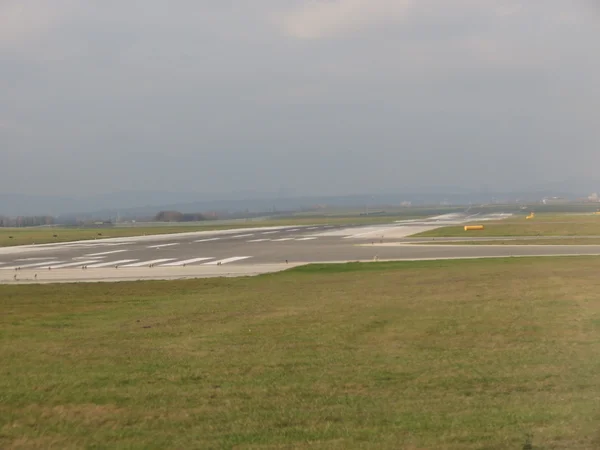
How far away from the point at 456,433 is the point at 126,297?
1819cm

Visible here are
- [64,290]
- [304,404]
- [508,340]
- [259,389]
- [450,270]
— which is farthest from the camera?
[450,270]

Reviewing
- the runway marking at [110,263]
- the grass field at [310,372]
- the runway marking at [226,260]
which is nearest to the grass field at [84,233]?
the runway marking at [110,263]

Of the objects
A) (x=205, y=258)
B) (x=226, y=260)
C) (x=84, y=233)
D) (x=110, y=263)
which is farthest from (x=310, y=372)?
(x=84, y=233)

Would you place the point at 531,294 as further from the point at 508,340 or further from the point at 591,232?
the point at 591,232

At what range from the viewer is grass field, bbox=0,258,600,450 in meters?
8.48

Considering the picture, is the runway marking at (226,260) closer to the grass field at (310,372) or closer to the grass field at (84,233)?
the grass field at (310,372)

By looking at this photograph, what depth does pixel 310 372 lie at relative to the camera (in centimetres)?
1158

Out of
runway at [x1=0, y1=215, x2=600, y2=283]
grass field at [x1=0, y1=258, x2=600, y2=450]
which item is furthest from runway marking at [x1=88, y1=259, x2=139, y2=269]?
grass field at [x1=0, y1=258, x2=600, y2=450]

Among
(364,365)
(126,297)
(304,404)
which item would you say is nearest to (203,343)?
(364,365)

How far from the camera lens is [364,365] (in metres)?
12.1

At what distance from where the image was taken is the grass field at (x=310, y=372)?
8.48 m

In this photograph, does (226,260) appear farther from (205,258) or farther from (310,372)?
(310,372)

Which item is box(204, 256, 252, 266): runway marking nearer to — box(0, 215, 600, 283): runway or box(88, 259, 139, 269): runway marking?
box(0, 215, 600, 283): runway

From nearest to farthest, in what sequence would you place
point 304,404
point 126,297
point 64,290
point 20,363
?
point 304,404
point 20,363
point 126,297
point 64,290
